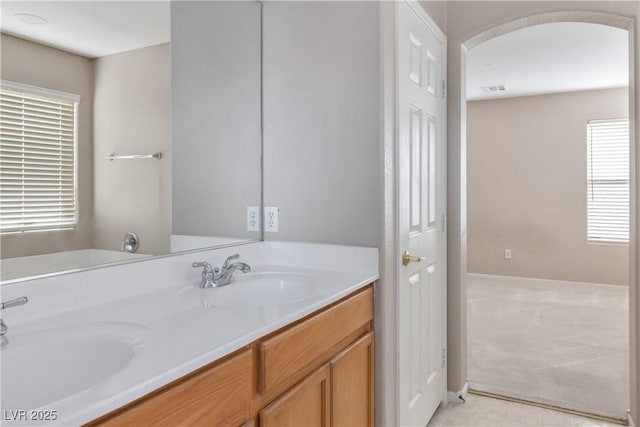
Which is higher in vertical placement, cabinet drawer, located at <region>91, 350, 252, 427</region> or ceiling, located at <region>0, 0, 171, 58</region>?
ceiling, located at <region>0, 0, 171, 58</region>

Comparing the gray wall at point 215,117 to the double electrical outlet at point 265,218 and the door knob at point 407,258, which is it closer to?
the double electrical outlet at point 265,218

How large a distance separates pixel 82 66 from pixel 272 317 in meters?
0.92

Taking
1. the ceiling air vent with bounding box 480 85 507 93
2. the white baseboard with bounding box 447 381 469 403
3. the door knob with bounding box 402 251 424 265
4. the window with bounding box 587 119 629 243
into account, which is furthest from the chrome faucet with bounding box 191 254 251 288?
the window with bounding box 587 119 629 243

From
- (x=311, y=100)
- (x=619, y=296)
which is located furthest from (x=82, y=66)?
(x=619, y=296)

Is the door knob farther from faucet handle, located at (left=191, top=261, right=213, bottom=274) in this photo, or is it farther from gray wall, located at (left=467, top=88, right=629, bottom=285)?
gray wall, located at (left=467, top=88, right=629, bottom=285)

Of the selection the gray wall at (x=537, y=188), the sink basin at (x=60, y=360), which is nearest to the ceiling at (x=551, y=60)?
the gray wall at (x=537, y=188)

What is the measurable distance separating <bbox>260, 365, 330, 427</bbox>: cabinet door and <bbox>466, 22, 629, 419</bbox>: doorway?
240 centimetres

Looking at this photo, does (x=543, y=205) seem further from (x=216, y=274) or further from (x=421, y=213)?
(x=216, y=274)

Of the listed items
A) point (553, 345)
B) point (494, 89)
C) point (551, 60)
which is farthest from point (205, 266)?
point (494, 89)

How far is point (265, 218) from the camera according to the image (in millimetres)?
1963

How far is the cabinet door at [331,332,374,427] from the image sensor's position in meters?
1.42

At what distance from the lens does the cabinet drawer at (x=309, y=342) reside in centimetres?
108

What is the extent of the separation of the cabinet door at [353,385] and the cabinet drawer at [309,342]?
0.14 ft

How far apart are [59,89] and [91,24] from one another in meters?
0.24
